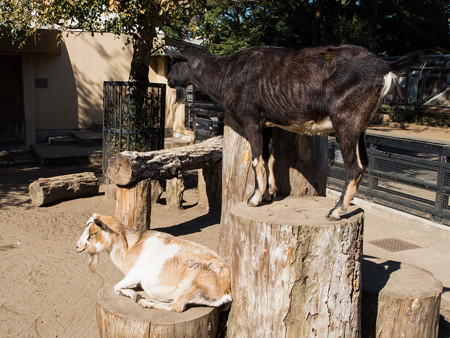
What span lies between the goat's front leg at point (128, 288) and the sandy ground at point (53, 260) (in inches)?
38.2

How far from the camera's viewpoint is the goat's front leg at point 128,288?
3834 mm

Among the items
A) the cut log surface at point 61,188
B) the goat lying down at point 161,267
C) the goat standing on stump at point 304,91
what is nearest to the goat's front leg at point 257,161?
the goat standing on stump at point 304,91

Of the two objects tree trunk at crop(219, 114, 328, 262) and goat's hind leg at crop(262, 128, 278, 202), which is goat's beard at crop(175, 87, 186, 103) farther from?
goat's hind leg at crop(262, 128, 278, 202)

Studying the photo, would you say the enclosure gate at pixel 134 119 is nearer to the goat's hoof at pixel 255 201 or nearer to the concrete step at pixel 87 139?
the concrete step at pixel 87 139

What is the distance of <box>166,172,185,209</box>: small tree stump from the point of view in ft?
29.2

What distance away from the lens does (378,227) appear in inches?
325

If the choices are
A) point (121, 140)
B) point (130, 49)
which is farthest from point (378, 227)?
point (130, 49)

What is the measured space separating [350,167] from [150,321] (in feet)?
5.86

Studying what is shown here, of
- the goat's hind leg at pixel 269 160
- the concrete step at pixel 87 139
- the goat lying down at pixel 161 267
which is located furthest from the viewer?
the concrete step at pixel 87 139

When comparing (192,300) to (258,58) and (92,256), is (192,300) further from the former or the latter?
(258,58)

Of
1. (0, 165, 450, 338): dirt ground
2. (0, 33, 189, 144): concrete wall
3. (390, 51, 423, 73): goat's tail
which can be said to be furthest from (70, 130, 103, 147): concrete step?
(390, 51, 423, 73): goat's tail

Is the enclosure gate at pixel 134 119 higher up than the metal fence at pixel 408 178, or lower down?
higher up

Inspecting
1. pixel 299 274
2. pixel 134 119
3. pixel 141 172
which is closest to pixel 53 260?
pixel 141 172

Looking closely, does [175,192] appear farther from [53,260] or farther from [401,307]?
[401,307]
